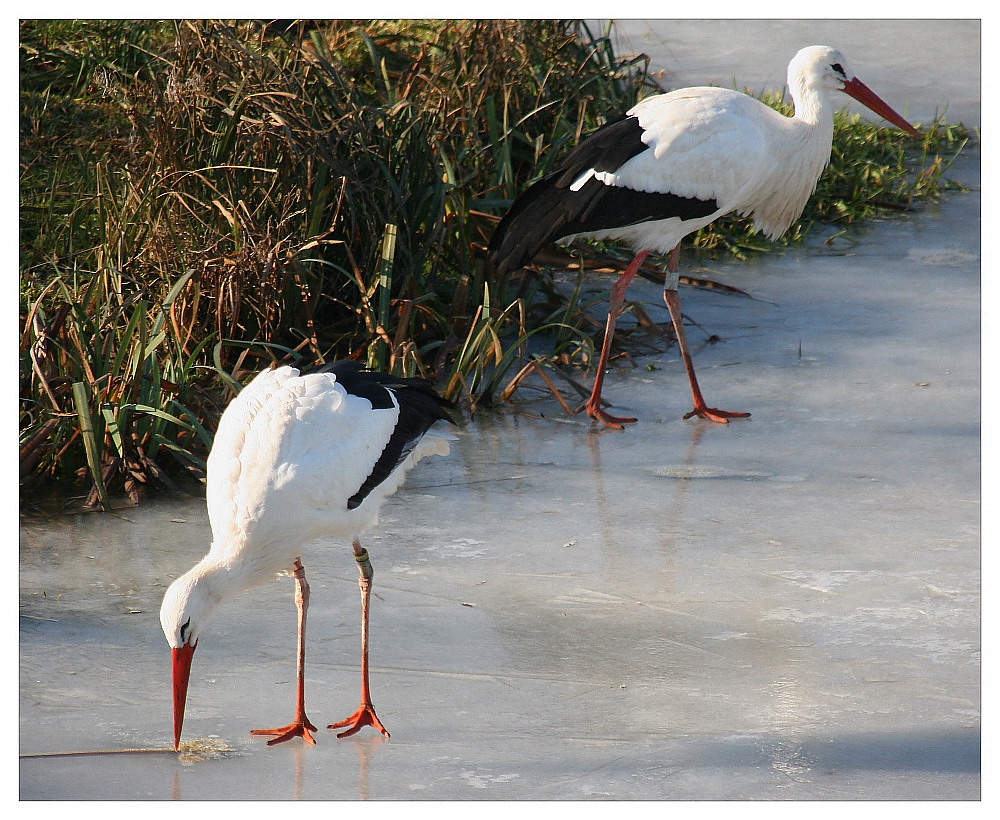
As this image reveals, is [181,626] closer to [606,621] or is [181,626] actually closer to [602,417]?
[606,621]

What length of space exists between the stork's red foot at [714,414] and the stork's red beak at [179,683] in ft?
10.00

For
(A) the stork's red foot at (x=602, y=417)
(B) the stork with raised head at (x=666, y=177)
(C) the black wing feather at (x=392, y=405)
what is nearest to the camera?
(C) the black wing feather at (x=392, y=405)

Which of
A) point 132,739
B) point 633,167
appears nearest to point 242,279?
point 633,167

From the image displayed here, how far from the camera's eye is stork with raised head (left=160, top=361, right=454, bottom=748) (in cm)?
350

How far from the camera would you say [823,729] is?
3557mm

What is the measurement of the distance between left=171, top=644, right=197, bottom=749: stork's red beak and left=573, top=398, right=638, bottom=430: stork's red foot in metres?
2.77

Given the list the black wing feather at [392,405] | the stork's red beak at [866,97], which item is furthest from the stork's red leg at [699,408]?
the black wing feather at [392,405]

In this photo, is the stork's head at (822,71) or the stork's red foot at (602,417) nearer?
the stork's red foot at (602,417)

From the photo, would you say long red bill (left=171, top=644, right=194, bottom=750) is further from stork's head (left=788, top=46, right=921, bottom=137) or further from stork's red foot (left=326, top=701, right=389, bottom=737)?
stork's head (left=788, top=46, right=921, bottom=137)

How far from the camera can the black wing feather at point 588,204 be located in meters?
6.05

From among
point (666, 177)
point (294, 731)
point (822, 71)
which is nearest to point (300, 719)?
point (294, 731)

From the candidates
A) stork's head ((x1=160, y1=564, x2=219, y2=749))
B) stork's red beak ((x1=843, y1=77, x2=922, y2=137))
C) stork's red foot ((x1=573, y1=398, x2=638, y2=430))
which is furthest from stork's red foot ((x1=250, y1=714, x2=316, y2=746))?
stork's red beak ((x1=843, y1=77, x2=922, y2=137))

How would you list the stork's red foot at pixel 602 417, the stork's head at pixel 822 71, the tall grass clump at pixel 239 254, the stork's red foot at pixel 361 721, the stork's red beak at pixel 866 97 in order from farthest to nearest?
the stork's red beak at pixel 866 97, the stork's head at pixel 822 71, the stork's red foot at pixel 602 417, the tall grass clump at pixel 239 254, the stork's red foot at pixel 361 721

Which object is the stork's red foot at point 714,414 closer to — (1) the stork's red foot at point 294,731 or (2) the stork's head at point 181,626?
(1) the stork's red foot at point 294,731
